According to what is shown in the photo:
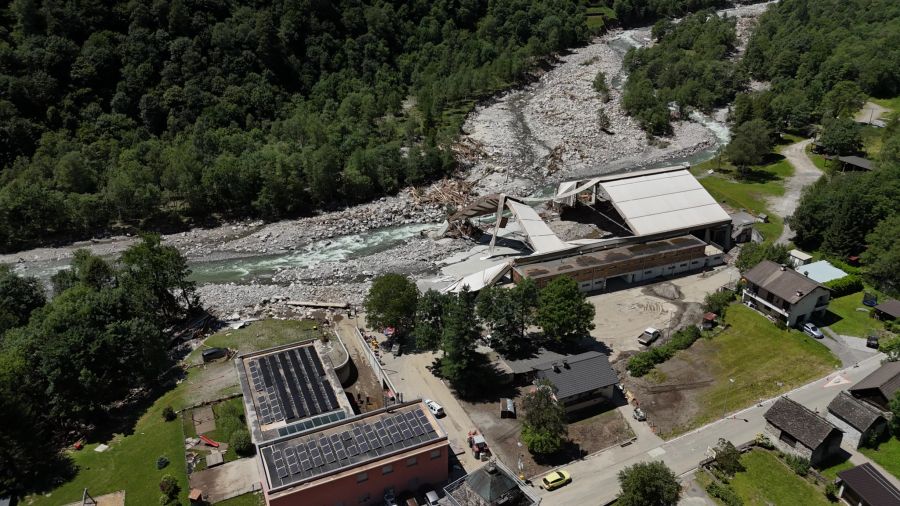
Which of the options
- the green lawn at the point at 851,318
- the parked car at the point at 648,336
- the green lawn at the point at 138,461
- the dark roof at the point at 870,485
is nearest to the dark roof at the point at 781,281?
the green lawn at the point at 851,318

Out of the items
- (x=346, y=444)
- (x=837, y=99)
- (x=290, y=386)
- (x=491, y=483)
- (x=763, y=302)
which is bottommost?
(x=763, y=302)

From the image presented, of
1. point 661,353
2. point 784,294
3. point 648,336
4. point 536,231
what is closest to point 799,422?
point 661,353

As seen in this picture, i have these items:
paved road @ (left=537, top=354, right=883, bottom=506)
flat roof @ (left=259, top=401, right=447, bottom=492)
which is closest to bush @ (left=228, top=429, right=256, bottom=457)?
flat roof @ (left=259, top=401, right=447, bottom=492)

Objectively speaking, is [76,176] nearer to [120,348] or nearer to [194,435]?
[120,348]

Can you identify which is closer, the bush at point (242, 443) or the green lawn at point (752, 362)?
the bush at point (242, 443)

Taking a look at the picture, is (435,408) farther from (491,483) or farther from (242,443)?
(242,443)

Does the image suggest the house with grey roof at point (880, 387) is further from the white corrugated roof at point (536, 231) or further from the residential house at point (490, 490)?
the white corrugated roof at point (536, 231)
